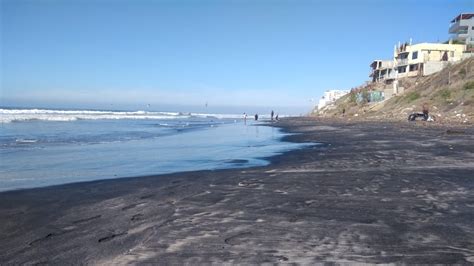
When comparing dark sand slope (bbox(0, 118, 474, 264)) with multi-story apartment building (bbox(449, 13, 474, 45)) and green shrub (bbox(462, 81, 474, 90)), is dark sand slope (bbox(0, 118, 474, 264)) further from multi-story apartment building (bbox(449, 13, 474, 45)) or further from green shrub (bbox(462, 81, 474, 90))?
multi-story apartment building (bbox(449, 13, 474, 45))

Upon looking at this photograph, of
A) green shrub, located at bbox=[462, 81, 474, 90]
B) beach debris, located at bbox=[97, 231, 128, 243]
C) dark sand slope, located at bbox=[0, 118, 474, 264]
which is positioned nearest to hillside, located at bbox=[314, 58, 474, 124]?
green shrub, located at bbox=[462, 81, 474, 90]

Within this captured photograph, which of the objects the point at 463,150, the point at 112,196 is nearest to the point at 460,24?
the point at 463,150

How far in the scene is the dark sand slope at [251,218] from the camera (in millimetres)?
4859

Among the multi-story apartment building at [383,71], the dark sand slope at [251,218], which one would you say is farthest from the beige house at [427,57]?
the dark sand slope at [251,218]

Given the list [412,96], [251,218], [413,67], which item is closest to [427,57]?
[413,67]

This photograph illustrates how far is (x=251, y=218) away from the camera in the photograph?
641 centimetres

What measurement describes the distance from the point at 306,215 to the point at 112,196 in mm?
4231

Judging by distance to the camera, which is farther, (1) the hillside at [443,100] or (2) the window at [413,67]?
(2) the window at [413,67]

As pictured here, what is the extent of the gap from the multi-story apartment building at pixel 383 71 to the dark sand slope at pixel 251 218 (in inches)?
2727

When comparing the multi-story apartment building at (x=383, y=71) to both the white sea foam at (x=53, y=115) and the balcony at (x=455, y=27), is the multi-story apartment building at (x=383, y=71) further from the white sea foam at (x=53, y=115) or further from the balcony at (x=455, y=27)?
the white sea foam at (x=53, y=115)

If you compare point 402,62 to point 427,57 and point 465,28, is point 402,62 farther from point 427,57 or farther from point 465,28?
point 465,28

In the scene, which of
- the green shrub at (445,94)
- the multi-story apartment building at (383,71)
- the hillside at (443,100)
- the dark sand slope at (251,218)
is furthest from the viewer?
the multi-story apartment building at (383,71)

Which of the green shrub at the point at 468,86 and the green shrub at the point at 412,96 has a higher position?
the green shrub at the point at 468,86

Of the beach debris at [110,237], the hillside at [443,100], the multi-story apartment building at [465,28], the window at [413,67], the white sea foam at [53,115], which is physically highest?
the multi-story apartment building at [465,28]
